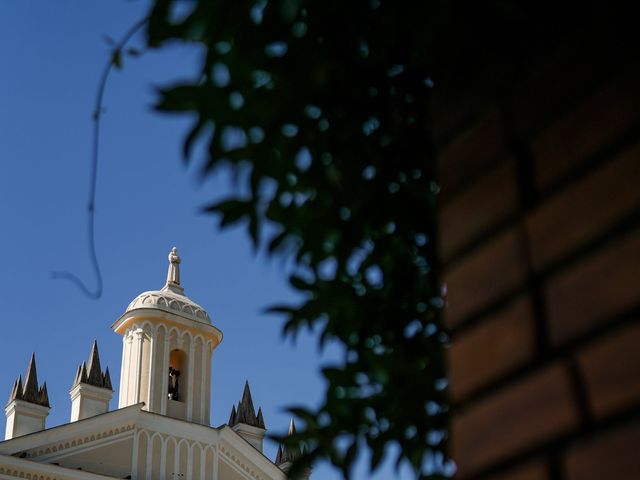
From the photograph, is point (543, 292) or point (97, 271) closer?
point (543, 292)

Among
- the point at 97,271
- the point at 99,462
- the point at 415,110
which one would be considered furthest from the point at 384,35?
the point at 99,462

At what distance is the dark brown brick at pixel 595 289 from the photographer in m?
0.88

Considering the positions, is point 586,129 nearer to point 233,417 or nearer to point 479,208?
point 479,208

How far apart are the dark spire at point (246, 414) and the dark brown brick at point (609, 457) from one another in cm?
2253

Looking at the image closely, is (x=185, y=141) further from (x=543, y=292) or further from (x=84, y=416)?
(x=84, y=416)

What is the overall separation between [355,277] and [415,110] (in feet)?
1.13

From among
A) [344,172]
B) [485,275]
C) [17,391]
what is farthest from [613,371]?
[17,391]

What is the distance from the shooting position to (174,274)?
24.7 metres

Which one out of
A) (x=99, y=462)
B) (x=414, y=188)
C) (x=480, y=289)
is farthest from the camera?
(x=99, y=462)

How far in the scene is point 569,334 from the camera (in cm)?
92

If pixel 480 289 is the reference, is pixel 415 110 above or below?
above

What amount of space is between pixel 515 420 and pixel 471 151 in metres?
0.34

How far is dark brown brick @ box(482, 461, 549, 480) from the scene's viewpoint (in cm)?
90

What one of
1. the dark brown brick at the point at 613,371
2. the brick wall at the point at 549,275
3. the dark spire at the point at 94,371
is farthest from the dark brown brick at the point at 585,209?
the dark spire at the point at 94,371
